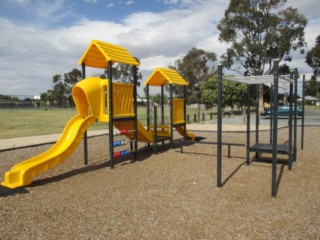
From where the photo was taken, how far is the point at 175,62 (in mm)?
57125

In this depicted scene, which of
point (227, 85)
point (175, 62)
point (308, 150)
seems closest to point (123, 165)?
point (308, 150)

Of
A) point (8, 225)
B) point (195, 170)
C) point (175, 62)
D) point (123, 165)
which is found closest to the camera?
point (8, 225)

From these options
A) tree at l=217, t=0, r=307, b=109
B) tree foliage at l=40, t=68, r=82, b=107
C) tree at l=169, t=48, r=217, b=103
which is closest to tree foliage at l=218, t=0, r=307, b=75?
tree at l=217, t=0, r=307, b=109

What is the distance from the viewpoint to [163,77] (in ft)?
33.4

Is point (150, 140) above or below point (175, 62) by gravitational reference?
below

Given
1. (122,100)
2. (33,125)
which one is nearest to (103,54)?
(122,100)

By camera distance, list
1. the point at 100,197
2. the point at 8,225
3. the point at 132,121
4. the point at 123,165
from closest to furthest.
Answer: the point at 8,225, the point at 100,197, the point at 123,165, the point at 132,121

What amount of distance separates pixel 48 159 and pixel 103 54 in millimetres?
2839

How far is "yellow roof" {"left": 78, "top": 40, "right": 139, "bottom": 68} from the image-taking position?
22.9 ft

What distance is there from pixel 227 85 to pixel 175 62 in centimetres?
3025

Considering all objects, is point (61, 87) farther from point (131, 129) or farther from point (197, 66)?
point (131, 129)

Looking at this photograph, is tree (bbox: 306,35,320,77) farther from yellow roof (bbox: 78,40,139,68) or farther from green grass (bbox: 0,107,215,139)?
yellow roof (bbox: 78,40,139,68)

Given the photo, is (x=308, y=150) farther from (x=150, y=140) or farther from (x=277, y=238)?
(x=277, y=238)

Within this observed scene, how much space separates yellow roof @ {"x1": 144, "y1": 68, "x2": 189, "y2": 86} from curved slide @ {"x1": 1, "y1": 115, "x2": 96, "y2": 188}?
11.0 ft
